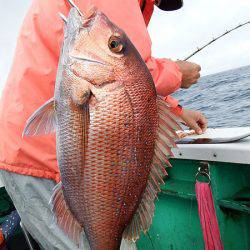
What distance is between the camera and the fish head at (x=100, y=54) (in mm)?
1326

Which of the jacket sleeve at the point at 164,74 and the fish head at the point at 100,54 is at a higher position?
the fish head at the point at 100,54

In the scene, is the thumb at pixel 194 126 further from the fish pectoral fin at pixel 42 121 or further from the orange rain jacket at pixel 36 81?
the fish pectoral fin at pixel 42 121

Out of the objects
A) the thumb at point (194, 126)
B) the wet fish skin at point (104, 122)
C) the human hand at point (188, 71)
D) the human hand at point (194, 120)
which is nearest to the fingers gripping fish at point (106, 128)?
the wet fish skin at point (104, 122)

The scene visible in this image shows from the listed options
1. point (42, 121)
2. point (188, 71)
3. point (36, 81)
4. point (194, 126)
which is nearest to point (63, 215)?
point (42, 121)

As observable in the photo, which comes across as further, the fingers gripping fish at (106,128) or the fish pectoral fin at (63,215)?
the fish pectoral fin at (63,215)

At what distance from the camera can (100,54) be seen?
52.9 inches

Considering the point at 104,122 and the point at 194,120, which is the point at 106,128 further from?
the point at 194,120

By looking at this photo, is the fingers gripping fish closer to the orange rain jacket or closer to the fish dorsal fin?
the fish dorsal fin

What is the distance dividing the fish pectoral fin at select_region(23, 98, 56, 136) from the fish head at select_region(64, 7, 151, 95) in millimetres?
210

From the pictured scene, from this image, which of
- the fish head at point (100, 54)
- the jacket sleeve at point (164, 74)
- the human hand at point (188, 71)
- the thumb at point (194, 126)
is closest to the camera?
the fish head at point (100, 54)

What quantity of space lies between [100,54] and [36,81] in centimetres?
81

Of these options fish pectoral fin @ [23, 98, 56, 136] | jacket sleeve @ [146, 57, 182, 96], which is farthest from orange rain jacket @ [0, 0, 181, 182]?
fish pectoral fin @ [23, 98, 56, 136]

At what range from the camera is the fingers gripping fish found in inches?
52.7

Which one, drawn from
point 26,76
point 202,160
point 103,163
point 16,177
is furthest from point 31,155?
point 202,160
